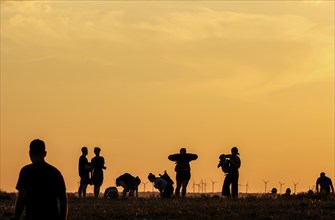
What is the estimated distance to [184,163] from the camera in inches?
1800

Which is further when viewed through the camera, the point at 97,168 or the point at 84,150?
the point at 97,168

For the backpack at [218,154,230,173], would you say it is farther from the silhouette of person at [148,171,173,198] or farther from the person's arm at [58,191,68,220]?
the person's arm at [58,191,68,220]

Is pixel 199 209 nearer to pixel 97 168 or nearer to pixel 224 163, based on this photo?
pixel 224 163

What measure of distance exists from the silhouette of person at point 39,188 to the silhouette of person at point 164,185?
82.1 feet

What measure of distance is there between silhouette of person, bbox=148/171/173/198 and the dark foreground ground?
448cm

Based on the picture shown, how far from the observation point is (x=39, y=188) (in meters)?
18.7

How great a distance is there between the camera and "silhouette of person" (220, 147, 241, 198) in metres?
44.3

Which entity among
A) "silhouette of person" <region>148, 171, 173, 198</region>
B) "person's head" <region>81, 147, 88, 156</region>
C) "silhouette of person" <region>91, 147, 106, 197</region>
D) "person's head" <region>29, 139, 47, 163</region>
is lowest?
"person's head" <region>29, 139, 47, 163</region>

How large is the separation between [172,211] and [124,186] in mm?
13265

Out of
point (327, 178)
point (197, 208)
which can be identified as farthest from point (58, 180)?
point (327, 178)

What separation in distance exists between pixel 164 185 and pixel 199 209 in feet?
31.9

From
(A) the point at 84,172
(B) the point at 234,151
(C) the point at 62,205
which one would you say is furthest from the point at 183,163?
(C) the point at 62,205

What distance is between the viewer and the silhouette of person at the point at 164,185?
144 feet

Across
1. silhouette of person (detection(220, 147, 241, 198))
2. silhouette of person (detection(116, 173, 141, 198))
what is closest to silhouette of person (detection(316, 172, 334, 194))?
silhouette of person (detection(220, 147, 241, 198))
